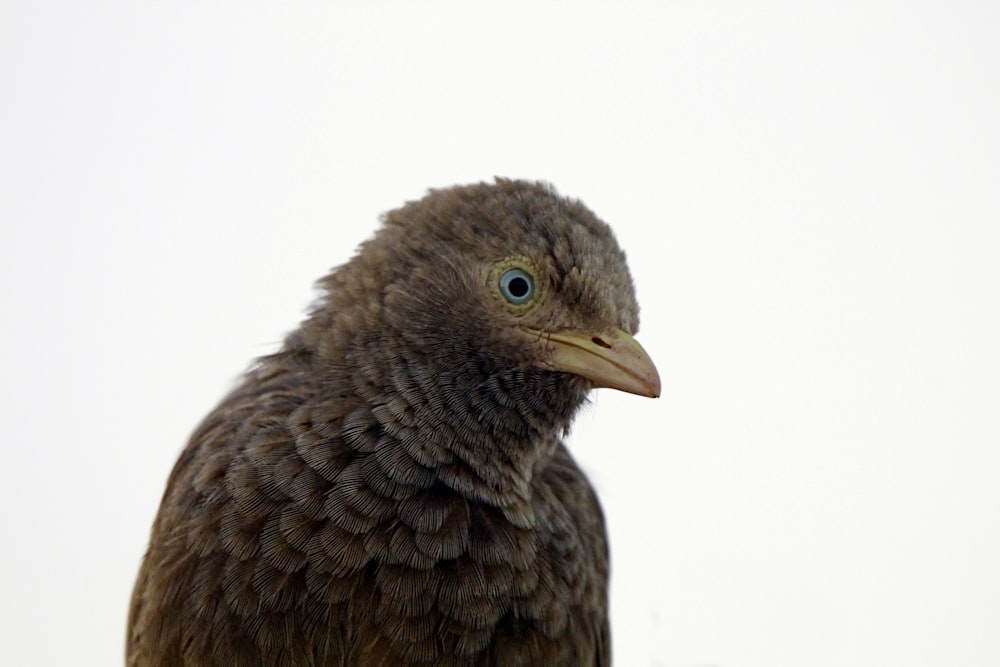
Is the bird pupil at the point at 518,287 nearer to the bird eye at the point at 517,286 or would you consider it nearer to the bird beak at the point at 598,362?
the bird eye at the point at 517,286

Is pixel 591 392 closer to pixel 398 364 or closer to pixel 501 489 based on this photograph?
pixel 501 489

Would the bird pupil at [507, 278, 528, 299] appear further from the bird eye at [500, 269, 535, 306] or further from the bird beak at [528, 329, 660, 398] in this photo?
the bird beak at [528, 329, 660, 398]

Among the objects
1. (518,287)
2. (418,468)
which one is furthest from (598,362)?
(418,468)

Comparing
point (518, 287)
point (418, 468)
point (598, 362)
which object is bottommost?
point (418, 468)

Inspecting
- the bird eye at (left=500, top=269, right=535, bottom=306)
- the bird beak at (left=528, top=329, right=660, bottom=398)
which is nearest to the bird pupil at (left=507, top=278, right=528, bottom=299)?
the bird eye at (left=500, top=269, right=535, bottom=306)

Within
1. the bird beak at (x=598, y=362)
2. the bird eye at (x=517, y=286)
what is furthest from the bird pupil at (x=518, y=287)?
the bird beak at (x=598, y=362)

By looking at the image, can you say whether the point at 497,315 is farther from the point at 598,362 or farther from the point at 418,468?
the point at 418,468

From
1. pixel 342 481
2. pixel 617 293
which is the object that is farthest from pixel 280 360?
pixel 617 293
